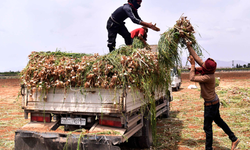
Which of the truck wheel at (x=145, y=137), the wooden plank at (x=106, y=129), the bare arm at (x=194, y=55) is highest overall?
the bare arm at (x=194, y=55)

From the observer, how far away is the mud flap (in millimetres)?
3396

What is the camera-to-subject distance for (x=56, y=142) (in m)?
3.66

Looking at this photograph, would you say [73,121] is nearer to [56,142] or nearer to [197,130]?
[56,142]

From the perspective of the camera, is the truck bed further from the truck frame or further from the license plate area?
the license plate area

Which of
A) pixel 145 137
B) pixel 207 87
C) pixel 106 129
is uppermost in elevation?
pixel 207 87

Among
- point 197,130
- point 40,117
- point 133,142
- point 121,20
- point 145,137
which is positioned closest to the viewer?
point 40,117

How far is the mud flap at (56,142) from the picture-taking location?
3.40 metres

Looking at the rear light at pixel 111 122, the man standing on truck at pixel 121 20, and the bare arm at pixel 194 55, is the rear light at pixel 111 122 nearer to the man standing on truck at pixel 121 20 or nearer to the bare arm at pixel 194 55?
the bare arm at pixel 194 55

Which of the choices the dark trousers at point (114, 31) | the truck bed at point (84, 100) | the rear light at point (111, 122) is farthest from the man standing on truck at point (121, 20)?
the rear light at point (111, 122)

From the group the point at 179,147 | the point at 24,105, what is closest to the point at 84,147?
the point at 24,105

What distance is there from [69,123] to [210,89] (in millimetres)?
2862

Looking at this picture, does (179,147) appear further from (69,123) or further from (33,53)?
(33,53)

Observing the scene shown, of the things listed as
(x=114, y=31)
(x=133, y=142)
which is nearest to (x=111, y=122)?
(x=133, y=142)

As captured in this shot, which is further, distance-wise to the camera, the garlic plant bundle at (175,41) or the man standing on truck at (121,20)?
the man standing on truck at (121,20)
